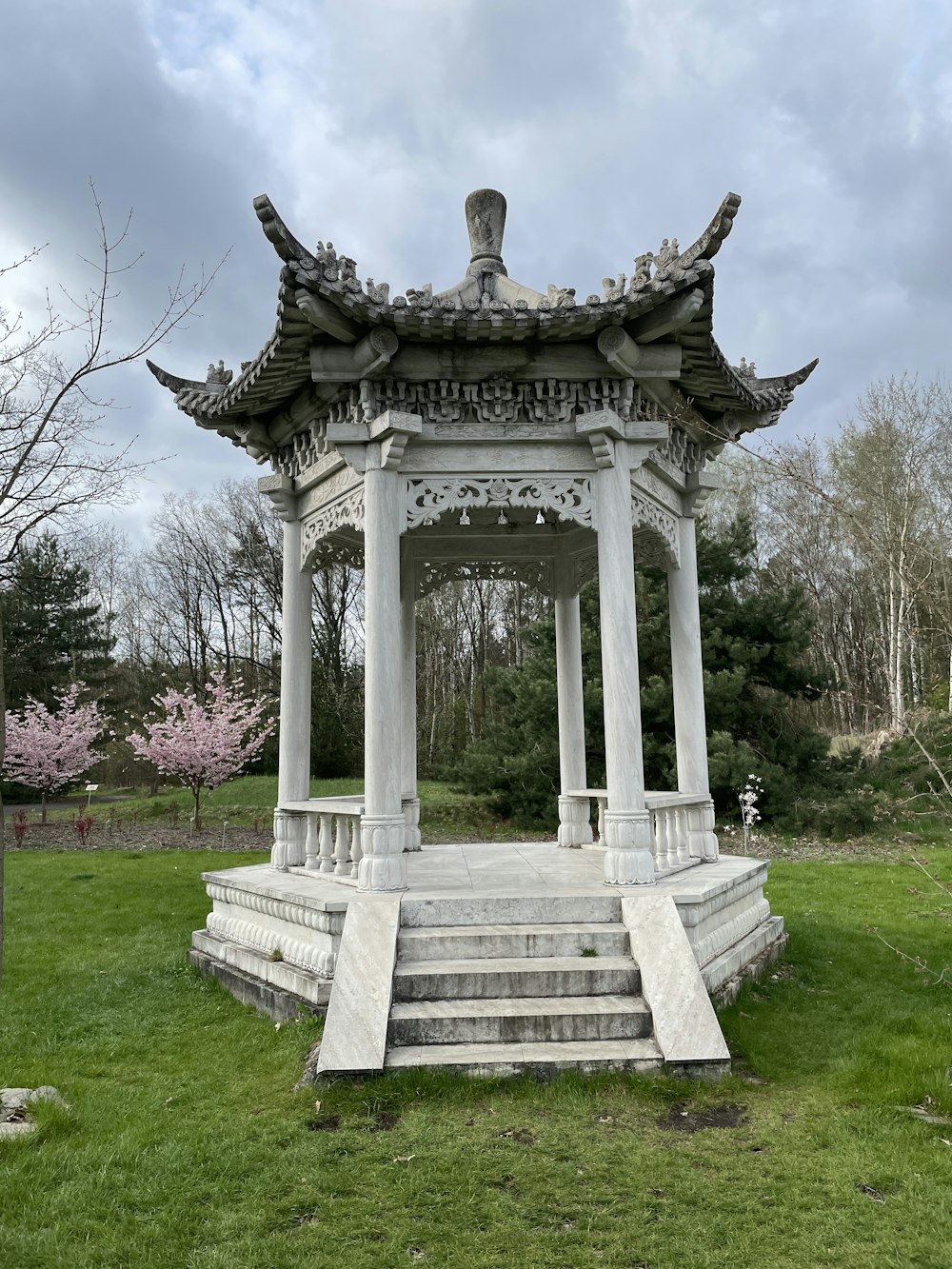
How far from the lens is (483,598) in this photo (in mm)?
28719

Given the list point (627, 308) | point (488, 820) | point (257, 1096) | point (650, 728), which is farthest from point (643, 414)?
point (488, 820)

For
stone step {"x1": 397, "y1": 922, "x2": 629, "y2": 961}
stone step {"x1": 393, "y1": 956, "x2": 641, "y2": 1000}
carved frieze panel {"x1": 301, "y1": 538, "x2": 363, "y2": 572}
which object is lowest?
stone step {"x1": 393, "y1": 956, "x2": 641, "y2": 1000}

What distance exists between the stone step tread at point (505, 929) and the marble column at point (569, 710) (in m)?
3.14

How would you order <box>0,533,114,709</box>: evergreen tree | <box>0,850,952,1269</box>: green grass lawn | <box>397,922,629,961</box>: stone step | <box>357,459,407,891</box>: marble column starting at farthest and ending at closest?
<box>0,533,114,709</box>: evergreen tree, <box>357,459,407,891</box>: marble column, <box>397,922,629,961</box>: stone step, <box>0,850,952,1269</box>: green grass lawn

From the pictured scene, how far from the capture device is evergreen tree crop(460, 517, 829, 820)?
15573 mm

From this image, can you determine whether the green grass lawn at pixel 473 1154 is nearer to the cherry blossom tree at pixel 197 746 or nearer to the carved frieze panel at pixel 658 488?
the carved frieze panel at pixel 658 488

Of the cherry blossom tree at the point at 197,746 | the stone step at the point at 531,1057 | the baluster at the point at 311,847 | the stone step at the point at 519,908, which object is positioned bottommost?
the stone step at the point at 531,1057

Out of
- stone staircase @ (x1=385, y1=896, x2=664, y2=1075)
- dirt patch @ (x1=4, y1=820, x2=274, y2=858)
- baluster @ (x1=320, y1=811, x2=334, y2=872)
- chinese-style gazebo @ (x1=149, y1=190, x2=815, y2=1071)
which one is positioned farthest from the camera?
dirt patch @ (x1=4, y1=820, x2=274, y2=858)

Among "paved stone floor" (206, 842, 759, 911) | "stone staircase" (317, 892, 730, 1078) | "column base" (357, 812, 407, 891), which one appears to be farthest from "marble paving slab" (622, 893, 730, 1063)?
"column base" (357, 812, 407, 891)

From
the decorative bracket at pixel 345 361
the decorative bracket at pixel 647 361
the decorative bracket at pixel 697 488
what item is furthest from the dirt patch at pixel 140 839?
the decorative bracket at pixel 647 361

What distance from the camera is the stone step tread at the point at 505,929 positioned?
16.4 feet

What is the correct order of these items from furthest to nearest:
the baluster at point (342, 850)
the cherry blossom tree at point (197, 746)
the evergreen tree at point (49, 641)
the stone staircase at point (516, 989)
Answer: the evergreen tree at point (49, 641)
the cherry blossom tree at point (197, 746)
the baluster at point (342, 850)
the stone staircase at point (516, 989)

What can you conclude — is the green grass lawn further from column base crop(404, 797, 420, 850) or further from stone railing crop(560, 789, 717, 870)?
column base crop(404, 797, 420, 850)

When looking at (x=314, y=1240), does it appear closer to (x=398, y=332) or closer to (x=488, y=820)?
(x=398, y=332)
